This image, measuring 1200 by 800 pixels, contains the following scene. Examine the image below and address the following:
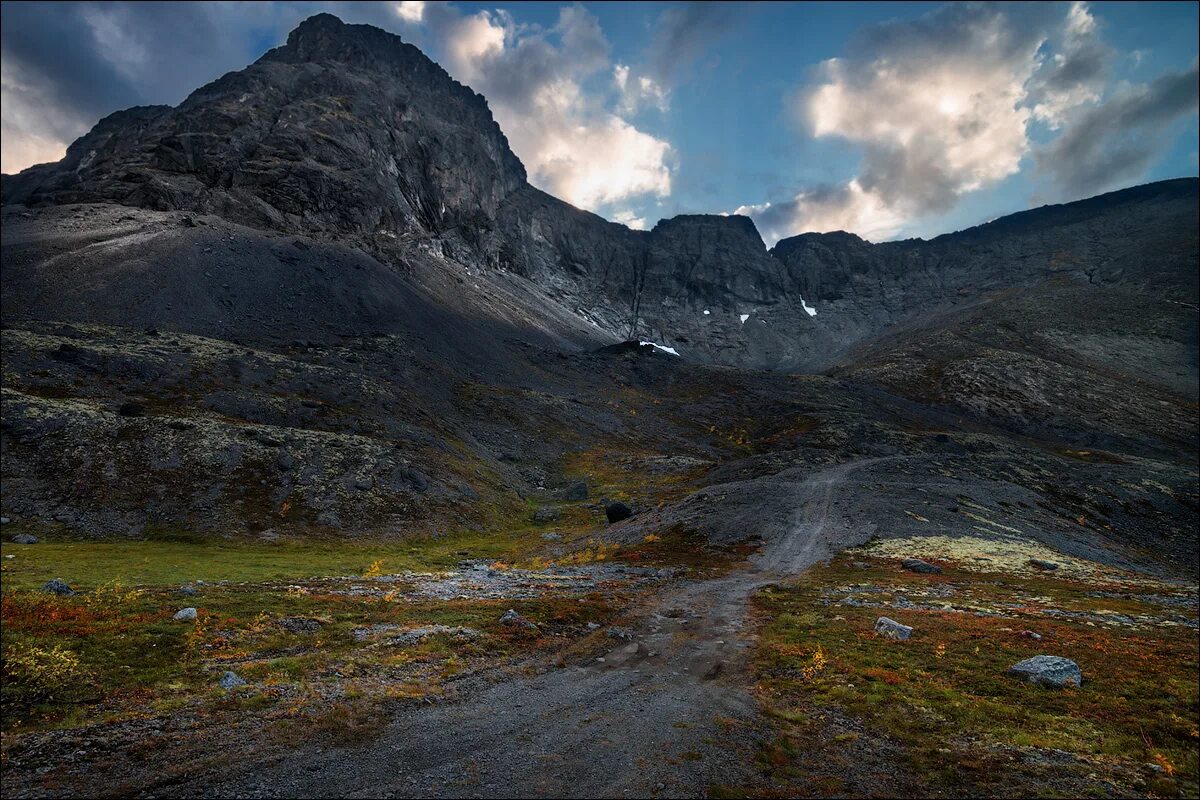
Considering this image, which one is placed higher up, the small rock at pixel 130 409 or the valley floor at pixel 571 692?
the small rock at pixel 130 409

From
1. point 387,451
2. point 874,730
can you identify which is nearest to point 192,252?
point 387,451

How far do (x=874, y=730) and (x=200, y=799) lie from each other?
14.1 metres

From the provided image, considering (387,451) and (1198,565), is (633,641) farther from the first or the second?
(1198,565)

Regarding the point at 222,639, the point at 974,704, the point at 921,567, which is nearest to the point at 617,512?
the point at 921,567

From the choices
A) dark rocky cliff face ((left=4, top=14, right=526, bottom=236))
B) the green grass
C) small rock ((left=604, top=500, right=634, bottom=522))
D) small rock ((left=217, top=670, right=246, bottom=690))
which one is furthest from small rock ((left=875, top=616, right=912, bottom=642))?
dark rocky cliff face ((left=4, top=14, right=526, bottom=236))

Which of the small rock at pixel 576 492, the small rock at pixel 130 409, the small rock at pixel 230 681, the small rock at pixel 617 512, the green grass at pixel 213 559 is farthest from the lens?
the small rock at pixel 576 492

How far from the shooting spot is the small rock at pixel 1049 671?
1528cm

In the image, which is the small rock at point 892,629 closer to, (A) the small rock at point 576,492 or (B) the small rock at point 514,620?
(B) the small rock at point 514,620

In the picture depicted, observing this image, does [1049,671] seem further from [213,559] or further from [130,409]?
[130,409]

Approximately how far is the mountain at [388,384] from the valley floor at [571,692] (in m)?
21.2

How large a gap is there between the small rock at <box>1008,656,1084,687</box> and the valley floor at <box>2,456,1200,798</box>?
42 centimetres

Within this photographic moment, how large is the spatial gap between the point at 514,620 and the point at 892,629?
15055 mm

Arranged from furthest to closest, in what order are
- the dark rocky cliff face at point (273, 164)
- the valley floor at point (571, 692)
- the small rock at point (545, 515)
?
1. the dark rocky cliff face at point (273, 164)
2. the small rock at point (545, 515)
3. the valley floor at point (571, 692)

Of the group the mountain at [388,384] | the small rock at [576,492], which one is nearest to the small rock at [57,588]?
the mountain at [388,384]
